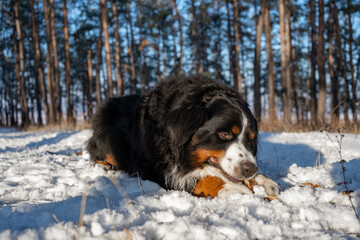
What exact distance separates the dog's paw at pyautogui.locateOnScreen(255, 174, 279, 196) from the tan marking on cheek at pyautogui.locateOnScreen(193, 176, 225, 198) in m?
0.40

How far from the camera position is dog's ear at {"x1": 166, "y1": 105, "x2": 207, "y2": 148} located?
9.13 feet

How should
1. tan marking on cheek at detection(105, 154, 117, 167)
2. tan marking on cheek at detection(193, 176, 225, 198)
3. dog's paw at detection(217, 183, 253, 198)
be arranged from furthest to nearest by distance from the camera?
tan marking on cheek at detection(105, 154, 117, 167), tan marking on cheek at detection(193, 176, 225, 198), dog's paw at detection(217, 183, 253, 198)

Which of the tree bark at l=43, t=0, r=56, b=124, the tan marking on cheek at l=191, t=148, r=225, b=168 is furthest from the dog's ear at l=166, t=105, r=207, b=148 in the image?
the tree bark at l=43, t=0, r=56, b=124

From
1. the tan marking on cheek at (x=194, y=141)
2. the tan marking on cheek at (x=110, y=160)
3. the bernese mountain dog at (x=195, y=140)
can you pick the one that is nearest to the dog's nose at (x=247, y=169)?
the bernese mountain dog at (x=195, y=140)

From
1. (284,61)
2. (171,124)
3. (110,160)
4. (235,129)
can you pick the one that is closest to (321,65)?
(284,61)

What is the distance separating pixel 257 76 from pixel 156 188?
13.5 metres

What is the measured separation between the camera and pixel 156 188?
288cm

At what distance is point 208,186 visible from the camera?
2.63 m

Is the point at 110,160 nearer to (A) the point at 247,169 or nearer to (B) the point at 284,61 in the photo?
(A) the point at 247,169

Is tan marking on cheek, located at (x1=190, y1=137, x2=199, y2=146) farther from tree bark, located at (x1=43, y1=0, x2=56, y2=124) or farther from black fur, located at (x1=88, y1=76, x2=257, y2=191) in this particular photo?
tree bark, located at (x1=43, y1=0, x2=56, y2=124)

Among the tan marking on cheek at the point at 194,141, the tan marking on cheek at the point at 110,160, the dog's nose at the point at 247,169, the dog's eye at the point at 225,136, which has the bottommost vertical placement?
the tan marking on cheek at the point at 110,160

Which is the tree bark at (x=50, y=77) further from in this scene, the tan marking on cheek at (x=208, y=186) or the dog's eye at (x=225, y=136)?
the dog's eye at (x=225, y=136)

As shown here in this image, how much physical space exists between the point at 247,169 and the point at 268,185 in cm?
34

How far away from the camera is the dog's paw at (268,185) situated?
2519mm
